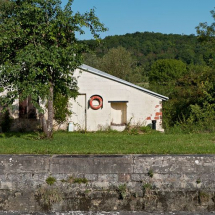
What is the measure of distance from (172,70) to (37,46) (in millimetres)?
41017

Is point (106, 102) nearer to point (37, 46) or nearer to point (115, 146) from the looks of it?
point (37, 46)

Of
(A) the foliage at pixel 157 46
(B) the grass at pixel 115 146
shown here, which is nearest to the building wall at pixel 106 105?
(B) the grass at pixel 115 146

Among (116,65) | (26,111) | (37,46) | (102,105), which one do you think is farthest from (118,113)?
(116,65)

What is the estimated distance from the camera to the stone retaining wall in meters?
10.3

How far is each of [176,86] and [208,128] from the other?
6043 mm

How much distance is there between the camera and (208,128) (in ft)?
61.2

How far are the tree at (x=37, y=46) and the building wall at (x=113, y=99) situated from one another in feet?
13.3

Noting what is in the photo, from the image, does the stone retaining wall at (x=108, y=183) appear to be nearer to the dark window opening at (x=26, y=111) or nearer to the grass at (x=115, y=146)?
the grass at (x=115, y=146)

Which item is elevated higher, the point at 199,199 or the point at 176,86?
the point at 176,86

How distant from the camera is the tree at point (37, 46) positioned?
14180 mm

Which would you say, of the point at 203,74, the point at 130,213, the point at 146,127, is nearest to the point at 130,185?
the point at 130,213

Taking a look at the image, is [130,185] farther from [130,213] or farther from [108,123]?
[108,123]

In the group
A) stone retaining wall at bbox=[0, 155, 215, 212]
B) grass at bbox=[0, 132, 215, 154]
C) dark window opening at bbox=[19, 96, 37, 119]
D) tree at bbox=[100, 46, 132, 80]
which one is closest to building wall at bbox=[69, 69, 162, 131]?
dark window opening at bbox=[19, 96, 37, 119]

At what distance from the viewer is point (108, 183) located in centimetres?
1036
